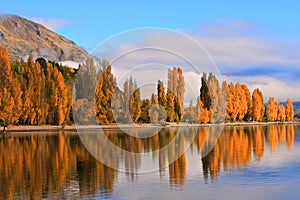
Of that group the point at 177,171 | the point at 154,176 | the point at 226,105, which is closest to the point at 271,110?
the point at 226,105

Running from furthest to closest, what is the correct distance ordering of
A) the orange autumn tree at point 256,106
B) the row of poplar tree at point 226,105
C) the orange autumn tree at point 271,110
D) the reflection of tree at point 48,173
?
the orange autumn tree at point 271,110
the orange autumn tree at point 256,106
the row of poplar tree at point 226,105
the reflection of tree at point 48,173

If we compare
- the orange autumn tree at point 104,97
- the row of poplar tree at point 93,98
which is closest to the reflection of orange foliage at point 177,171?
the row of poplar tree at point 93,98

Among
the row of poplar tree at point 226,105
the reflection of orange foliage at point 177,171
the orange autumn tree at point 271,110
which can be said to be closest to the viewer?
the reflection of orange foliage at point 177,171

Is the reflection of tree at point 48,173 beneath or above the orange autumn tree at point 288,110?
beneath

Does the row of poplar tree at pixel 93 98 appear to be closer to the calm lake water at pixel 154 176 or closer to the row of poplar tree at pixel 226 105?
the row of poplar tree at pixel 226 105

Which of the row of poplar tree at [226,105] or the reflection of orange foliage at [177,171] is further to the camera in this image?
the row of poplar tree at [226,105]

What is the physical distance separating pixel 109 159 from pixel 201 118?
5167 cm

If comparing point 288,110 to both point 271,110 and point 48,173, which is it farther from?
point 48,173

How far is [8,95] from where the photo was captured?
159 feet

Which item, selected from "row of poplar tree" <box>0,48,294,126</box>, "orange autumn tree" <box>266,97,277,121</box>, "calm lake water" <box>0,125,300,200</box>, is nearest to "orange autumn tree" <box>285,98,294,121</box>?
"orange autumn tree" <box>266,97,277,121</box>

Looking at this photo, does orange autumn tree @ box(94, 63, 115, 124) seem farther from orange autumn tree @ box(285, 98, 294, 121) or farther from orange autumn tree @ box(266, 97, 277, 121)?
orange autumn tree @ box(285, 98, 294, 121)

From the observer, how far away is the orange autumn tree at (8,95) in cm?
4822

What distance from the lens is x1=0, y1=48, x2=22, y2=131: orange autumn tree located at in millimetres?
48219

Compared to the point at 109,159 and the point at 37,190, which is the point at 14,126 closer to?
the point at 109,159
